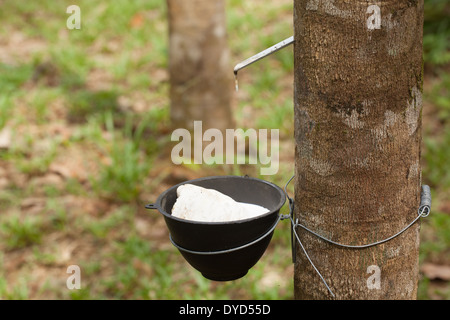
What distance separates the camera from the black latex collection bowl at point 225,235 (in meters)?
1.44

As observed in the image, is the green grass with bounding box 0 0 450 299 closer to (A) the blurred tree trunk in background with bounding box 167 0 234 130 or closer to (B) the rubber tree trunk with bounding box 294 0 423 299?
(A) the blurred tree trunk in background with bounding box 167 0 234 130

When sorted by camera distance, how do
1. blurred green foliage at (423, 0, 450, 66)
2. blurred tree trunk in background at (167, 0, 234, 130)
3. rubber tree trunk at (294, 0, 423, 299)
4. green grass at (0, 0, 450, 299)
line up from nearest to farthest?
1. rubber tree trunk at (294, 0, 423, 299)
2. green grass at (0, 0, 450, 299)
3. blurred tree trunk in background at (167, 0, 234, 130)
4. blurred green foliage at (423, 0, 450, 66)

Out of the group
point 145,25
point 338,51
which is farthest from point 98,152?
point 338,51

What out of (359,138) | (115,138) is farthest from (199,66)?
(359,138)

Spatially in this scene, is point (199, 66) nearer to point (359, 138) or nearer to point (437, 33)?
point (359, 138)

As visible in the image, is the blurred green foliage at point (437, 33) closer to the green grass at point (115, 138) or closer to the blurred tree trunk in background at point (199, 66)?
the green grass at point (115, 138)

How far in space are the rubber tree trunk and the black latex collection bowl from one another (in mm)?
136

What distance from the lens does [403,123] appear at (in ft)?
4.80

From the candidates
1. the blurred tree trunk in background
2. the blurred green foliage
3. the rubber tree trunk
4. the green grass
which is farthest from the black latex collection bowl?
the blurred green foliage

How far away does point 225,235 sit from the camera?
4.77 ft

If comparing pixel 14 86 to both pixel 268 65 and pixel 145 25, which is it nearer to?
pixel 145 25

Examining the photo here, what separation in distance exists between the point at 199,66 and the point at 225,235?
2.39 meters

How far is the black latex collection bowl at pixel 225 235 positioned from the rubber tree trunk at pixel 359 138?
14 cm

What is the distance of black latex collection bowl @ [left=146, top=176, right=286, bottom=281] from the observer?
1.44 metres
